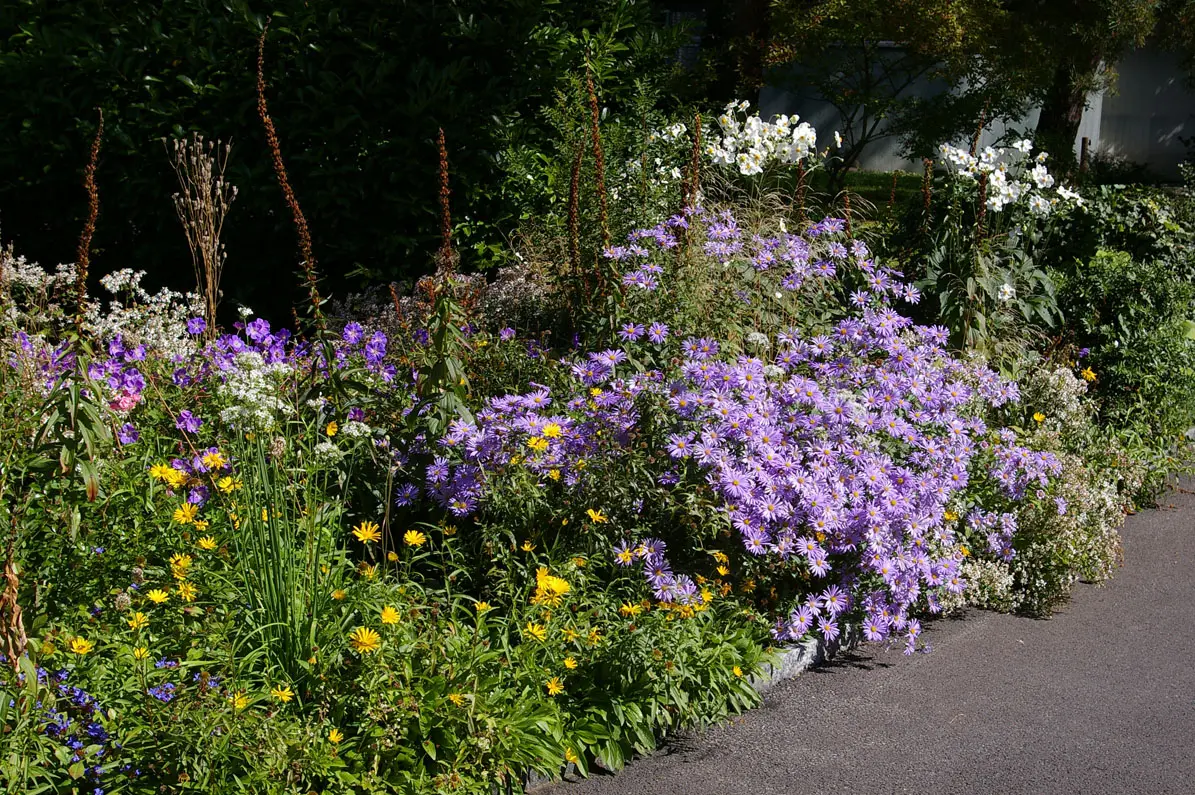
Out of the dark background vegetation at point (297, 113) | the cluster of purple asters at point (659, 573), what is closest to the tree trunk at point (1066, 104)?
the dark background vegetation at point (297, 113)

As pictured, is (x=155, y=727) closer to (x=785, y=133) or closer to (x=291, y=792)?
(x=291, y=792)

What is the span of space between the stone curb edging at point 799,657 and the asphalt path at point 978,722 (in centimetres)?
4

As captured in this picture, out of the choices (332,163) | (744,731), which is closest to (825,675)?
(744,731)

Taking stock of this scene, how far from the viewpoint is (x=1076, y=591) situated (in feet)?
16.8

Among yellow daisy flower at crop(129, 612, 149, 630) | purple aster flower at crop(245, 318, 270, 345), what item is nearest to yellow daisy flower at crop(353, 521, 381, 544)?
yellow daisy flower at crop(129, 612, 149, 630)

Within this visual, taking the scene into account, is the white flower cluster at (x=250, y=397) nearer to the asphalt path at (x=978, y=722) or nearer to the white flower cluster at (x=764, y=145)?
the asphalt path at (x=978, y=722)

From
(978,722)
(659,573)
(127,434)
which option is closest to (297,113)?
(127,434)

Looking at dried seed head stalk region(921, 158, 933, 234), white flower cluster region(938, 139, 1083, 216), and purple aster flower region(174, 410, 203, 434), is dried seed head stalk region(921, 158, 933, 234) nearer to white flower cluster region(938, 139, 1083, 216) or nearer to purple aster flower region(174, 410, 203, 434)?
white flower cluster region(938, 139, 1083, 216)

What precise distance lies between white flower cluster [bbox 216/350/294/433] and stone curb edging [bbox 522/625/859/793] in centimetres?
191

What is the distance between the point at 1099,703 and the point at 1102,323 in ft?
12.2

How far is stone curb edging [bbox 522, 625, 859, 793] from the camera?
13.3 ft

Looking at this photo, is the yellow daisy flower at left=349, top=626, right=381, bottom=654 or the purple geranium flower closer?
the yellow daisy flower at left=349, top=626, right=381, bottom=654

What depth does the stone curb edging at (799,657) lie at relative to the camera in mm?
4047

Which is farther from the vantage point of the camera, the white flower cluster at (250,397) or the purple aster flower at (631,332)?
the purple aster flower at (631,332)
